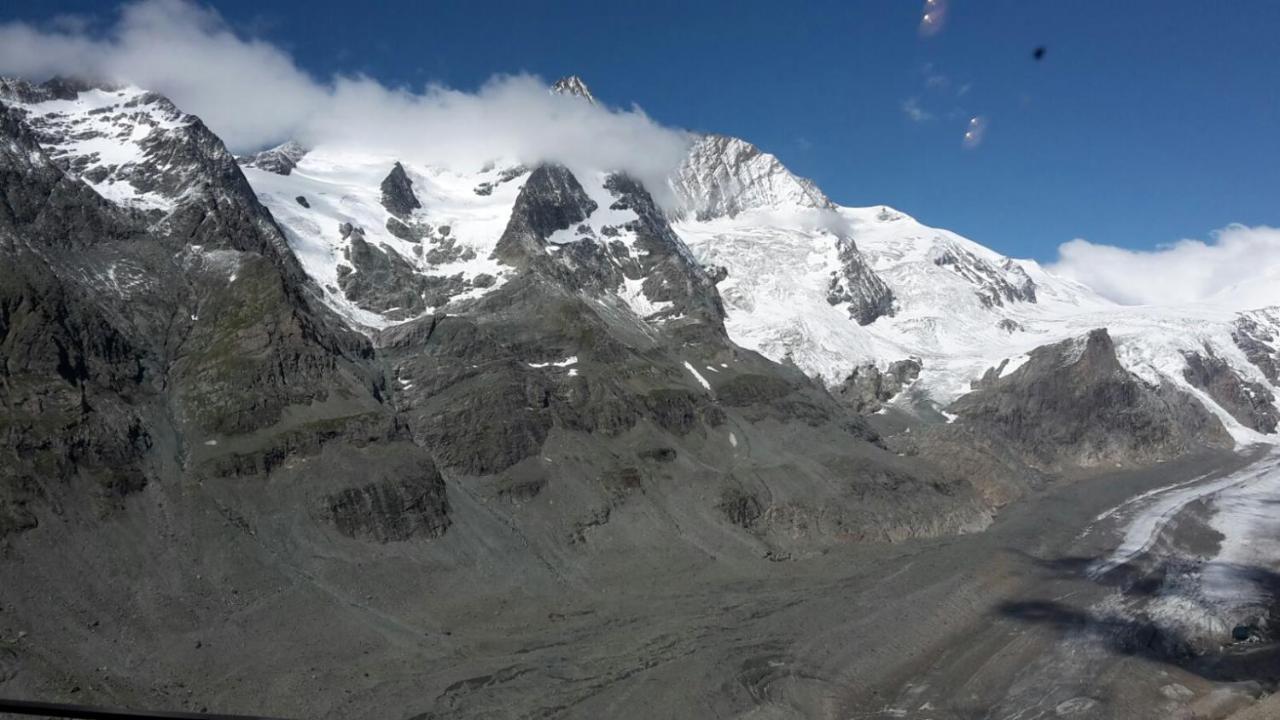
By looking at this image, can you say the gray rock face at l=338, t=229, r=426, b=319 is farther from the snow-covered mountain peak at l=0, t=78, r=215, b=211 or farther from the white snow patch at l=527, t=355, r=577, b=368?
the white snow patch at l=527, t=355, r=577, b=368

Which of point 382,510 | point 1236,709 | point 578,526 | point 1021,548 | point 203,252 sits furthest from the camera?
point 203,252

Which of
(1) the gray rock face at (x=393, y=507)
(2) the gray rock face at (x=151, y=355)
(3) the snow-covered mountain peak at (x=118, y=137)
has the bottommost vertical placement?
(1) the gray rock face at (x=393, y=507)

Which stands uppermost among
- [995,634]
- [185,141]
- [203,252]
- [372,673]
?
[185,141]

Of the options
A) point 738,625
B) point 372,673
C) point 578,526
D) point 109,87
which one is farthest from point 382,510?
point 109,87

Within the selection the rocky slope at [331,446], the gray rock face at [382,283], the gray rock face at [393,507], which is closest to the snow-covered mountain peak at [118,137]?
the rocky slope at [331,446]

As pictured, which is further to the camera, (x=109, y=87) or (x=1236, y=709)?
(x=109, y=87)

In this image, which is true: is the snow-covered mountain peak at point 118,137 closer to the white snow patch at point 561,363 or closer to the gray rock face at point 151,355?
the gray rock face at point 151,355

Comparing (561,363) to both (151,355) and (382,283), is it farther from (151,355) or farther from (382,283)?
(151,355)

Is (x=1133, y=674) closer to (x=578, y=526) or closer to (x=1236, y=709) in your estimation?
(x=1236, y=709)

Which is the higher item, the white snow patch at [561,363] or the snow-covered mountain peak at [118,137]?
the snow-covered mountain peak at [118,137]

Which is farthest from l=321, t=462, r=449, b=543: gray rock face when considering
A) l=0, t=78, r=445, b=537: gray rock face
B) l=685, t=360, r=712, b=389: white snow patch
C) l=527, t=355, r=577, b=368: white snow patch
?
l=685, t=360, r=712, b=389: white snow patch

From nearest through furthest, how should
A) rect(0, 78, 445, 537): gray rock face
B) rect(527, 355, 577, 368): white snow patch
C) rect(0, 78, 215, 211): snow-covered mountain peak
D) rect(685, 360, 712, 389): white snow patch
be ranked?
rect(0, 78, 445, 537): gray rock face
rect(0, 78, 215, 211): snow-covered mountain peak
rect(527, 355, 577, 368): white snow patch
rect(685, 360, 712, 389): white snow patch
